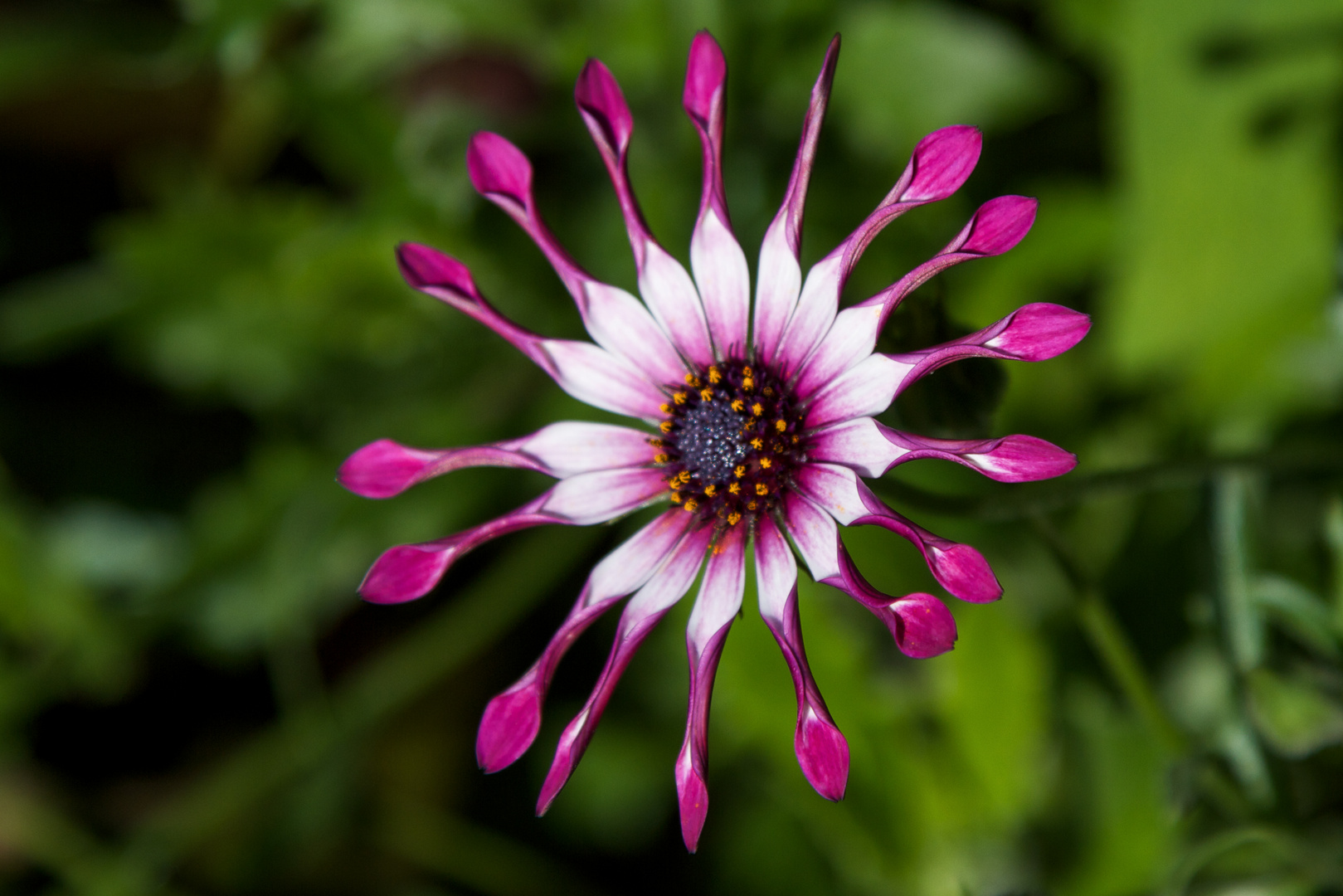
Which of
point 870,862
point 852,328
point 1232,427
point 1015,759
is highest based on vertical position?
point 852,328

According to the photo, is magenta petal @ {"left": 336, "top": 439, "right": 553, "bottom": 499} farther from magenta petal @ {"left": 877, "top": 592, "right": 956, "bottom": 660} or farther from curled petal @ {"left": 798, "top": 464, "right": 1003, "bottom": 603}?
magenta petal @ {"left": 877, "top": 592, "right": 956, "bottom": 660}

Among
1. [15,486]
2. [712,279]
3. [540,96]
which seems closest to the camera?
[712,279]

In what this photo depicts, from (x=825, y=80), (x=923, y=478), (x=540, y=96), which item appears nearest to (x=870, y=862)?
(x=923, y=478)

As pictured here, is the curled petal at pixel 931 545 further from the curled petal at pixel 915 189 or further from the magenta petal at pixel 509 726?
the magenta petal at pixel 509 726

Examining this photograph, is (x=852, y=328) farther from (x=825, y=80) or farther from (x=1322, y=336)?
(x=1322, y=336)

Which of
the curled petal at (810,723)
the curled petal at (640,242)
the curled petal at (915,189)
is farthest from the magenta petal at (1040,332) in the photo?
the curled petal at (640,242)

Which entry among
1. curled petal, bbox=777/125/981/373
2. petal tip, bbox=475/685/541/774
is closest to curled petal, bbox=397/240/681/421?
curled petal, bbox=777/125/981/373
